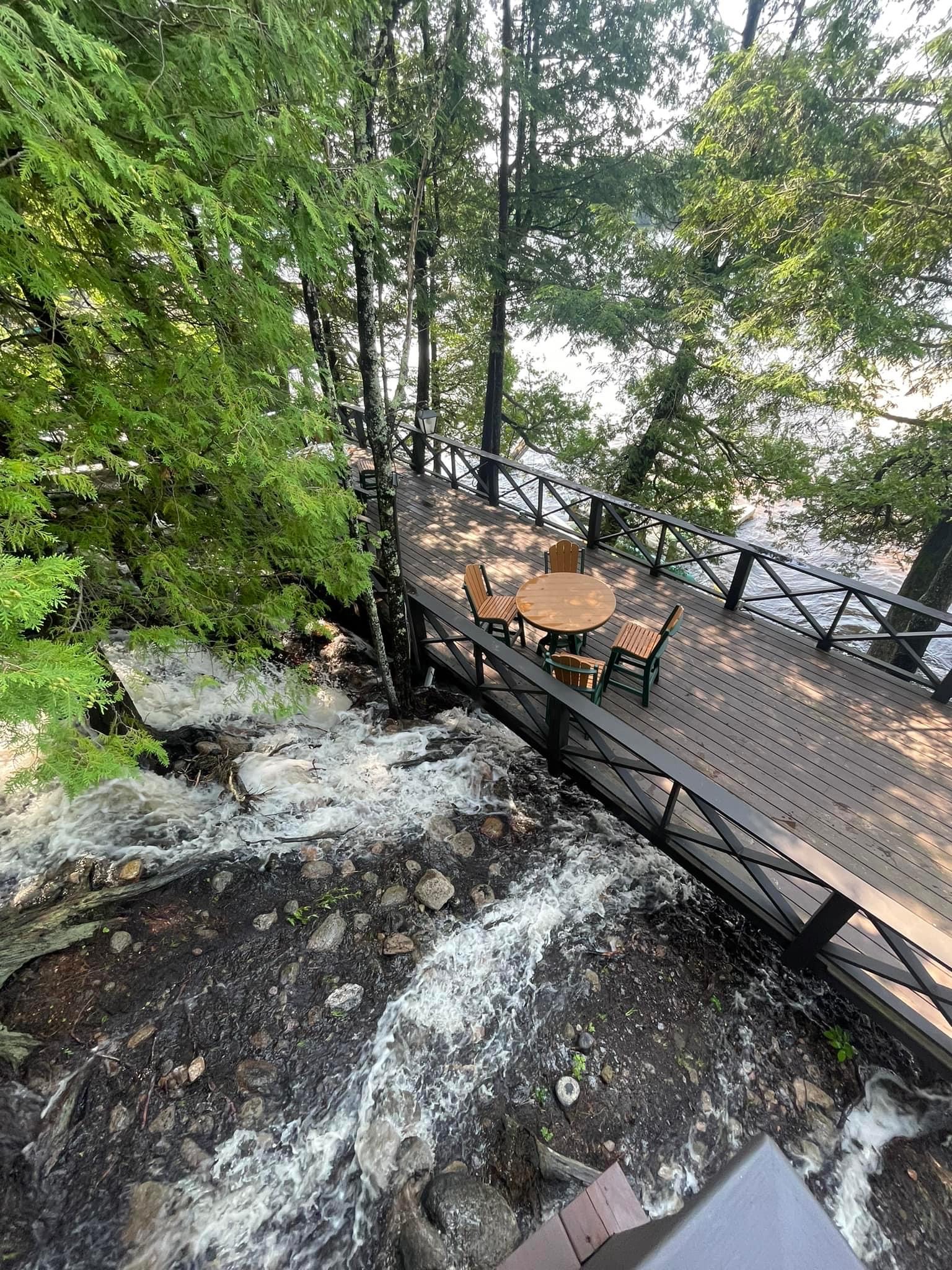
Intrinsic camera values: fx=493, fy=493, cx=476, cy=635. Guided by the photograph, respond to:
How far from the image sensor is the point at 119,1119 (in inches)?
109

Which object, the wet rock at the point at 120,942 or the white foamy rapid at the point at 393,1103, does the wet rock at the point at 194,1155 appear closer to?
the white foamy rapid at the point at 393,1103

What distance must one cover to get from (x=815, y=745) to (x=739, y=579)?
6.92 feet

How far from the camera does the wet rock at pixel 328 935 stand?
362 centimetres

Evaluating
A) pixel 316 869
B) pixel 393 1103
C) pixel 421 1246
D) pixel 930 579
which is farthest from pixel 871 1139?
pixel 930 579

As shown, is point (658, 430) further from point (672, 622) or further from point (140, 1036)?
point (140, 1036)

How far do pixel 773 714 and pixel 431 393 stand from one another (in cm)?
1157

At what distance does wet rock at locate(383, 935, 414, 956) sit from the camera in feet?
11.8

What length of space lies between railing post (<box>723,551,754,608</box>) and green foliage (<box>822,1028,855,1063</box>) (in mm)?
3870

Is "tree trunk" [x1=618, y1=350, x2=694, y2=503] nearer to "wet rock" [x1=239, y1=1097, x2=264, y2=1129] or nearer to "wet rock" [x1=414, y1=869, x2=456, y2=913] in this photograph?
"wet rock" [x1=414, y1=869, x2=456, y2=913]

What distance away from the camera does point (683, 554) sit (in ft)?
39.3

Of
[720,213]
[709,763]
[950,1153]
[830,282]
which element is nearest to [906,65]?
[720,213]

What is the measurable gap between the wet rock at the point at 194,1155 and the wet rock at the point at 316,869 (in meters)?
1.55

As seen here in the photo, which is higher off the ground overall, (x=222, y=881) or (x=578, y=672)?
(x=578, y=672)

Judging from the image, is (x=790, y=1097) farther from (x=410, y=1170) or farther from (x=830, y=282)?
(x=830, y=282)
